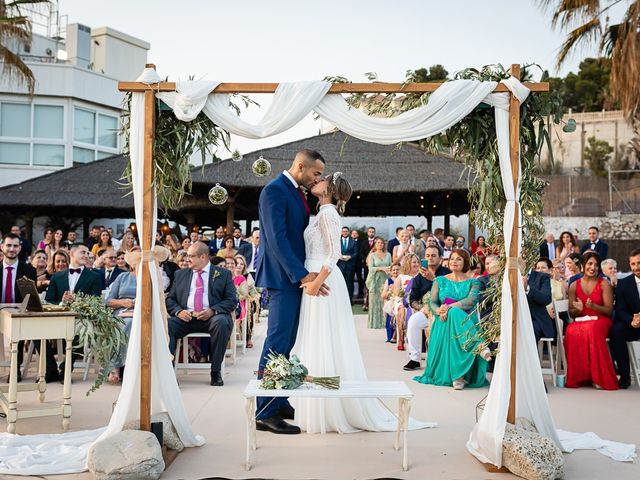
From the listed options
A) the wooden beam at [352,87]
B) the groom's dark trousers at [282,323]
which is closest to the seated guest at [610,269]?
the wooden beam at [352,87]

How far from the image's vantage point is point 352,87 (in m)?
5.61

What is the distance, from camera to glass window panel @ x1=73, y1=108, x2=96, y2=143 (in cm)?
2592

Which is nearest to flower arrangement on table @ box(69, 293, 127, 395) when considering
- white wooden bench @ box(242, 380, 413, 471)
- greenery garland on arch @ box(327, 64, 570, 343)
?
white wooden bench @ box(242, 380, 413, 471)

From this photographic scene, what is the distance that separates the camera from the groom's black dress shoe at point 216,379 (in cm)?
838

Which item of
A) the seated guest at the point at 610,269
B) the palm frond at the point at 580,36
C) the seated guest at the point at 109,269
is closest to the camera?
the seated guest at the point at 610,269

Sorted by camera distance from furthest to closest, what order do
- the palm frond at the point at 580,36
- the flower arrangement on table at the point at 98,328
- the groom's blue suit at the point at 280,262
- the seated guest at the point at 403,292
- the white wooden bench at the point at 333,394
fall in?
the palm frond at the point at 580,36 → the seated guest at the point at 403,292 → the flower arrangement on table at the point at 98,328 → the groom's blue suit at the point at 280,262 → the white wooden bench at the point at 333,394

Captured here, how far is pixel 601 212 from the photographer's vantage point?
29062 mm

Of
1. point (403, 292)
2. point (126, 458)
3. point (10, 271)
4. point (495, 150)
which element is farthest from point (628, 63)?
point (126, 458)

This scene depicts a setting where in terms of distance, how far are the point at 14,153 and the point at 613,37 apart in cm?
1935

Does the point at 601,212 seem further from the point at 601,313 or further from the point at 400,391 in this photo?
the point at 400,391

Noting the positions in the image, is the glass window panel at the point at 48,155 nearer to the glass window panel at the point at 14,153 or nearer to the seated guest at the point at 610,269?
the glass window panel at the point at 14,153

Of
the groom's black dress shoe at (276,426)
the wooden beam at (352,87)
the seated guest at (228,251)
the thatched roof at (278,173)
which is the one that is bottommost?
the groom's black dress shoe at (276,426)

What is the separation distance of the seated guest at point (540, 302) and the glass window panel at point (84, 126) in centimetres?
2079

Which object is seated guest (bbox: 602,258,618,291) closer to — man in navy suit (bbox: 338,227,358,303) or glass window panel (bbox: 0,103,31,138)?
man in navy suit (bbox: 338,227,358,303)
